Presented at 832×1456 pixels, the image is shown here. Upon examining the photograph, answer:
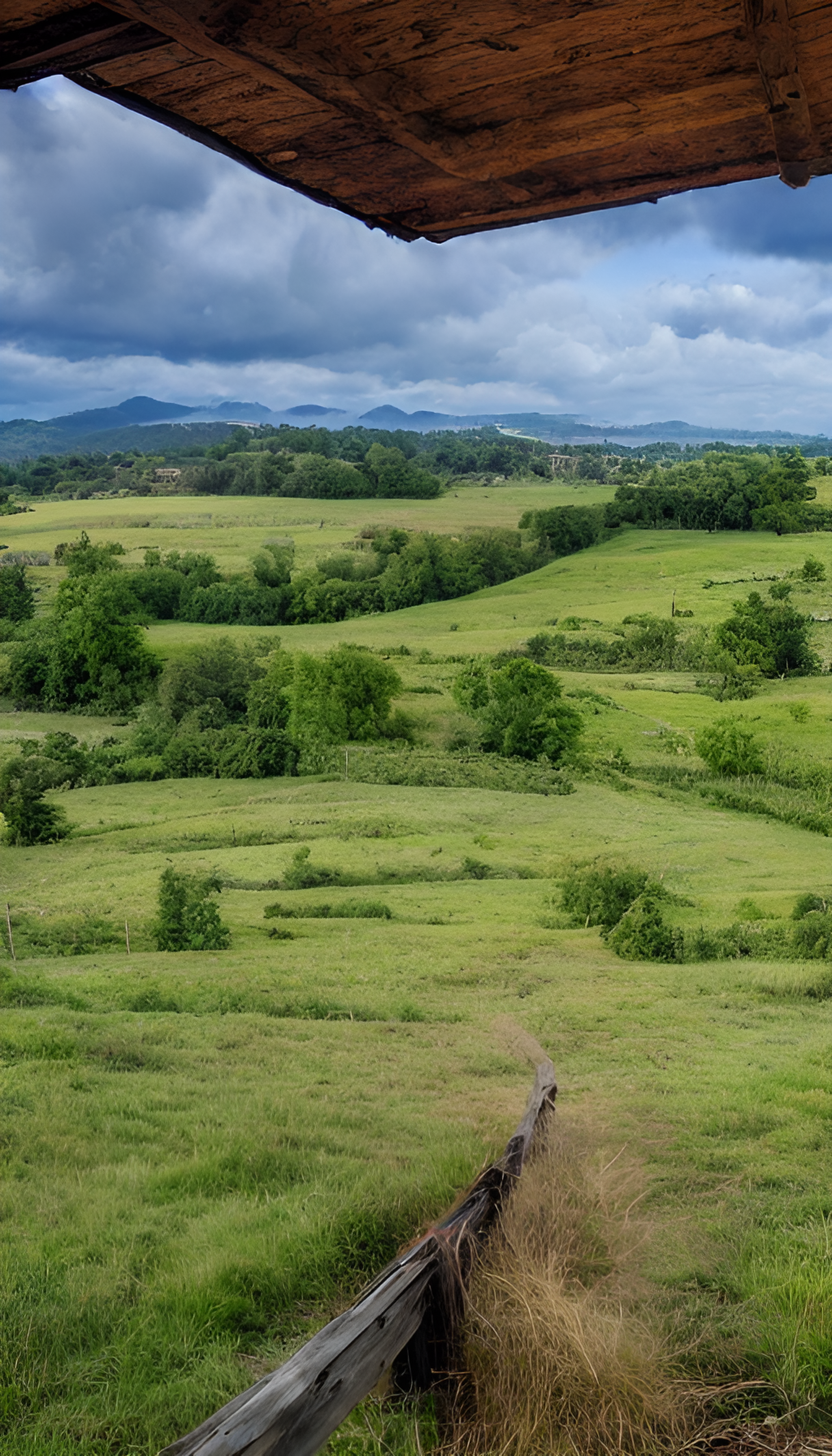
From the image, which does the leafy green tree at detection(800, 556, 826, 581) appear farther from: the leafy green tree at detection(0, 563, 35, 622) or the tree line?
the leafy green tree at detection(0, 563, 35, 622)

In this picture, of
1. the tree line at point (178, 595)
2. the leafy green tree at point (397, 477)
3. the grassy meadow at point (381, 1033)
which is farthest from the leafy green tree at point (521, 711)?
the leafy green tree at point (397, 477)

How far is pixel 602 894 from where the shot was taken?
5.82m

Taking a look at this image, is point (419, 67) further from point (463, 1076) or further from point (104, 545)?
point (104, 545)

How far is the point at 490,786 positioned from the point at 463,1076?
2.46m

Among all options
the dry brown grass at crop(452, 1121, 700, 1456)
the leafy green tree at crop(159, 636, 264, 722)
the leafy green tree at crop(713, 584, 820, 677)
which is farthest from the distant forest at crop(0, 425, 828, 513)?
the dry brown grass at crop(452, 1121, 700, 1456)

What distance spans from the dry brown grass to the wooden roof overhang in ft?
6.75

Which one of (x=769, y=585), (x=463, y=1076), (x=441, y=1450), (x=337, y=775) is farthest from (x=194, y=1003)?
(x=769, y=585)

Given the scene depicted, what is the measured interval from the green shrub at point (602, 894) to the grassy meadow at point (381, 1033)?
0.48 ft

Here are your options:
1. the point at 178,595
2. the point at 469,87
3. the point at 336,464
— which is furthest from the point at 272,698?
the point at 469,87

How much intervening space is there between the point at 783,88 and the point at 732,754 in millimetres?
6124

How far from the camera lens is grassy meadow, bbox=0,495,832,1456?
2.60m

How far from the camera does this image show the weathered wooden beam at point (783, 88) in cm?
79

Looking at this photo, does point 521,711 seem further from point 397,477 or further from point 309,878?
point 397,477

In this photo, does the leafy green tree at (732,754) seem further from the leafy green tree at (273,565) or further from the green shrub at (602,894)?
the leafy green tree at (273,565)
